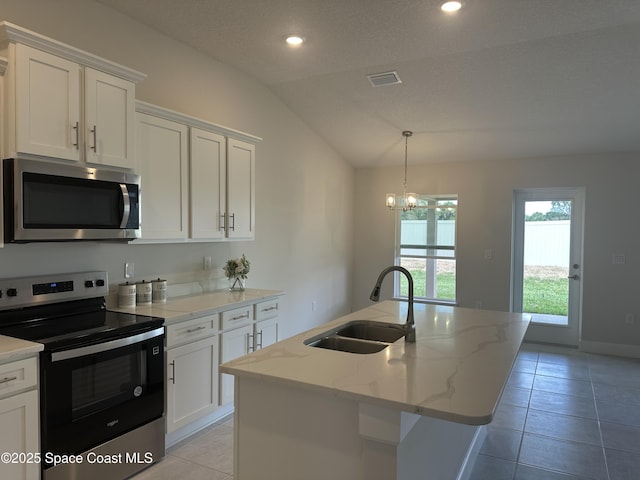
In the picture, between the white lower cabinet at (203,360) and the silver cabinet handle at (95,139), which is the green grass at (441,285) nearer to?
the white lower cabinet at (203,360)

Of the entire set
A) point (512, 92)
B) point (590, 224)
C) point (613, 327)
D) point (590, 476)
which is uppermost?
point (512, 92)

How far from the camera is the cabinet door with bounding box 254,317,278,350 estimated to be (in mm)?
3506

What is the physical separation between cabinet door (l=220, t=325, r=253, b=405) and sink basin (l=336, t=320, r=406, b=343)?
1.08 metres

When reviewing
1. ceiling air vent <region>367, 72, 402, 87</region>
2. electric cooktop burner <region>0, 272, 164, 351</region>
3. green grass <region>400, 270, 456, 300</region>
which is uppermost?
ceiling air vent <region>367, 72, 402, 87</region>

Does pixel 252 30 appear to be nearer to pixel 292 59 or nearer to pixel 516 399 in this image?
pixel 292 59

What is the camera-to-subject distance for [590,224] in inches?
207

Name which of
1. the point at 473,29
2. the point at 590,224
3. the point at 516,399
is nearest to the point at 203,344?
the point at 516,399

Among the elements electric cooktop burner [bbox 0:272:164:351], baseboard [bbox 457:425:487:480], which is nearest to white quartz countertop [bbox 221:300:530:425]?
baseboard [bbox 457:425:487:480]

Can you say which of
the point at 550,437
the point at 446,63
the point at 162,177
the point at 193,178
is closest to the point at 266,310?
the point at 193,178

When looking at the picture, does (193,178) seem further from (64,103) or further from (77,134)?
(64,103)

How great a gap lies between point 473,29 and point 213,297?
2.84m

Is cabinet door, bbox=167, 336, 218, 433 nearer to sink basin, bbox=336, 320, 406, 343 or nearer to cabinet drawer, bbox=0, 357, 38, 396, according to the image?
cabinet drawer, bbox=0, 357, 38, 396

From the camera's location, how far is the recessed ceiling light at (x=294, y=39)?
343 centimetres

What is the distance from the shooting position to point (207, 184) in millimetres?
3404
